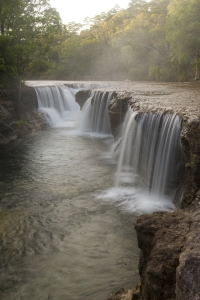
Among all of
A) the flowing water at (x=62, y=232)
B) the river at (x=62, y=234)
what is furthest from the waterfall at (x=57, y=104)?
the river at (x=62, y=234)

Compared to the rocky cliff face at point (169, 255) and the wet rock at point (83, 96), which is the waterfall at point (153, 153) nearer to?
the rocky cliff face at point (169, 255)

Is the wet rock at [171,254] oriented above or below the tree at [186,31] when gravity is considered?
below

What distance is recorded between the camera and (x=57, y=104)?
29.2m

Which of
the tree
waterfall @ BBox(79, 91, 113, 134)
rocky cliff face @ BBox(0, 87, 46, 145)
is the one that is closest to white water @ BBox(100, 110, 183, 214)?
waterfall @ BBox(79, 91, 113, 134)

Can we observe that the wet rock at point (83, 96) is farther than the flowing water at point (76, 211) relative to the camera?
Yes

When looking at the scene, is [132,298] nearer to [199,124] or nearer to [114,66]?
[199,124]

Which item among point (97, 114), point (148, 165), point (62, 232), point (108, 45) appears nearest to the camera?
point (62, 232)

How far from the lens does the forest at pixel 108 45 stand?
2209 centimetres

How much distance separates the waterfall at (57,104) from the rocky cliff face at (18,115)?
3.82ft

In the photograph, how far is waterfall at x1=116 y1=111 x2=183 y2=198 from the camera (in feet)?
34.1

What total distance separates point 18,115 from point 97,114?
586cm

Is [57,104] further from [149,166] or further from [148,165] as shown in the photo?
[149,166]

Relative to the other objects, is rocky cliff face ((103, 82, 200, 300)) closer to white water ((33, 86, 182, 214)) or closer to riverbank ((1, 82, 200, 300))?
riverbank ((1, 82, 200, 300))

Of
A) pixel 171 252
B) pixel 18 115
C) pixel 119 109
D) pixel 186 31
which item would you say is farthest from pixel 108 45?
pixel 171 252
